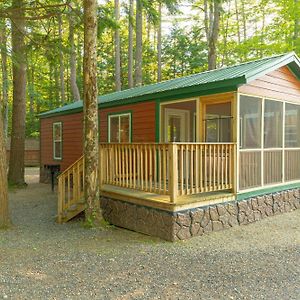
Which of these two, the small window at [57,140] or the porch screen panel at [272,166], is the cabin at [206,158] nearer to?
the porch screen panel at [272,166]

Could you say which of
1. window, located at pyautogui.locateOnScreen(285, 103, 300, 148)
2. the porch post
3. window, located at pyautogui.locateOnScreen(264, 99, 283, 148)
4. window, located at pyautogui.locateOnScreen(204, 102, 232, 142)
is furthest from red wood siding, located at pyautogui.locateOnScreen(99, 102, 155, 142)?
window, located at pyautogui.locateOnScreen(285, 103, 300, 148)

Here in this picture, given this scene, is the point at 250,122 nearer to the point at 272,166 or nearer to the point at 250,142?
the point at 250,142

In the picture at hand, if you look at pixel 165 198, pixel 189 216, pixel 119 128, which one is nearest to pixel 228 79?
pixel 165 198

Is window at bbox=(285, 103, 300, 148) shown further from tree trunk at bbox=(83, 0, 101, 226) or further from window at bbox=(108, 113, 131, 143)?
tree trunk at bbox=(83, 0, 101, 226)

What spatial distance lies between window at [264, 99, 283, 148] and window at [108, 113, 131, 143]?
3624 mm

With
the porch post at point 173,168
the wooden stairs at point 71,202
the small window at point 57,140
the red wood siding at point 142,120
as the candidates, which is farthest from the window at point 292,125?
the small window at point 57,140

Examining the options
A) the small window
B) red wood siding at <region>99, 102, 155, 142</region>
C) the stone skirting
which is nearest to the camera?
the stone skirting

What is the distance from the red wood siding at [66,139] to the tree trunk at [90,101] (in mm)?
5153

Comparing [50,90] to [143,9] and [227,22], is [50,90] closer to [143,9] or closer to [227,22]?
[227,22]

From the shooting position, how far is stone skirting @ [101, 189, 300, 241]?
5.09 meters

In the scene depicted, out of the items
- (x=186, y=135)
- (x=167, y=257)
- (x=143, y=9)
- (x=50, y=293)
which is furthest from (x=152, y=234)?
(x=143, y=9)

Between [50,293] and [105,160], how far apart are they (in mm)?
3500

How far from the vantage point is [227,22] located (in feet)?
70.4

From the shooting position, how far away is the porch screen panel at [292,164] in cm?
753
